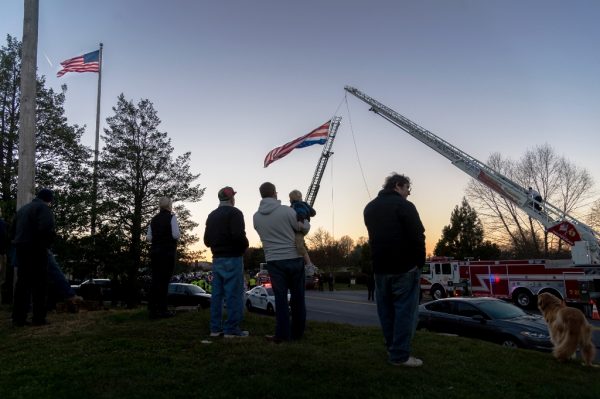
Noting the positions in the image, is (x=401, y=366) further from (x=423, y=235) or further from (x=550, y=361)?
(x=550, y=361)

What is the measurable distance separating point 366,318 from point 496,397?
47.8 feet

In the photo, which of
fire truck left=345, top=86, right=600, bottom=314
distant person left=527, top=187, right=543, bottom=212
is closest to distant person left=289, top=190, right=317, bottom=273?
fire truck left=345, top=86, right=600, bottom=314

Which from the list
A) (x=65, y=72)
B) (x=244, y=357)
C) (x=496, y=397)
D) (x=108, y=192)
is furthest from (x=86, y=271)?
(x=496, y=397)

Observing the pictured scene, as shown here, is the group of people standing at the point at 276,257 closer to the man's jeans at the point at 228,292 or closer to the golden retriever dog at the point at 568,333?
the man's jeans at the point at 228,292

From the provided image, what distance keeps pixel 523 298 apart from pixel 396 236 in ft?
75.1

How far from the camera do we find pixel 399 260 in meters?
4.88

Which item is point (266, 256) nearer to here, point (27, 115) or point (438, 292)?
point (27, 115)

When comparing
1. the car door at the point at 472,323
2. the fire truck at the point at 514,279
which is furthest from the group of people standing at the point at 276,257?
the fire truck at the point at 514,279

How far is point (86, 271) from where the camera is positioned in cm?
2108

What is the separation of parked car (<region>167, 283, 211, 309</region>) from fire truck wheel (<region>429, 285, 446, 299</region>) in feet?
51.8

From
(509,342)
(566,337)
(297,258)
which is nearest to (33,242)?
(297,258)

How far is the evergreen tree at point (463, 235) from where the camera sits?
56938 mm

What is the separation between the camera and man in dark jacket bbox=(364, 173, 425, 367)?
15.9ft

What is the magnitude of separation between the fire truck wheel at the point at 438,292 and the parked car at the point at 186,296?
51.8ft
